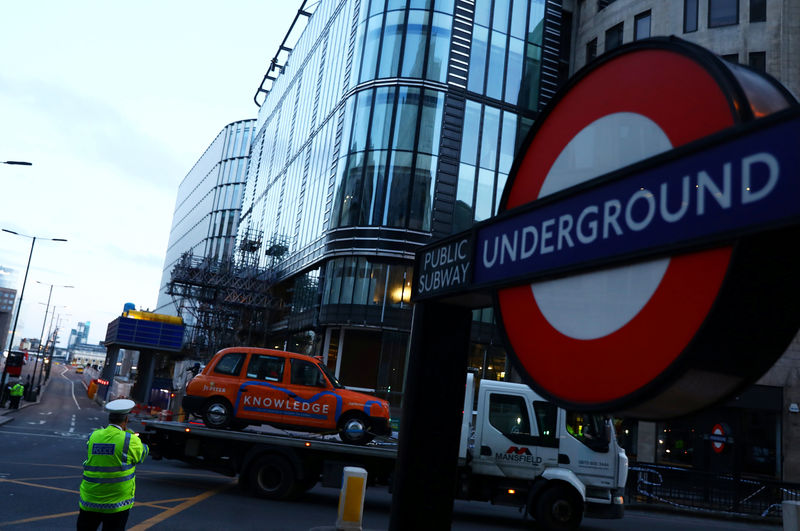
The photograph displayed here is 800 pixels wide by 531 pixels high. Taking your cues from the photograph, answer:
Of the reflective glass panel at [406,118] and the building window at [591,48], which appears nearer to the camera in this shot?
the reflective glass panel at [406,118]

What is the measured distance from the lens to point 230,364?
1400 cm

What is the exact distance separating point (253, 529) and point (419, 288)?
7101 millimetres

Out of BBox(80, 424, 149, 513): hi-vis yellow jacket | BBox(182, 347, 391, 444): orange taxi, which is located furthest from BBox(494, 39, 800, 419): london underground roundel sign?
BBox(182, 347, 391, 444): orange taxi

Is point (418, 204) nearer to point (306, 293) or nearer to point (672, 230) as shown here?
point (306, 293)

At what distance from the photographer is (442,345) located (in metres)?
3.31

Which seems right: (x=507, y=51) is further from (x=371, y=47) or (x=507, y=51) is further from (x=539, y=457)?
(x=539, y=457)

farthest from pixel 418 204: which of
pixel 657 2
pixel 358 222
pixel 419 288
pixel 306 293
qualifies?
pixel 419 288

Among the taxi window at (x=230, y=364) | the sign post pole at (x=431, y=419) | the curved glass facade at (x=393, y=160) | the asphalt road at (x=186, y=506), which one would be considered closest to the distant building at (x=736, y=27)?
the curved glass facade at (x=393, y=160)

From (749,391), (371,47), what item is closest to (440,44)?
(371,47)

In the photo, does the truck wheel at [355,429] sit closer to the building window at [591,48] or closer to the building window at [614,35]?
the building window at [614,35]

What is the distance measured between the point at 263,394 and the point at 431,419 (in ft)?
36.4

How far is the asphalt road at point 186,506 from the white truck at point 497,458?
562 millimetres

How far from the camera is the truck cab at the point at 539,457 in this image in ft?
38.3

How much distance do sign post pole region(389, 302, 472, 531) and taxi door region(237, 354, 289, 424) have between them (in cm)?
1086
